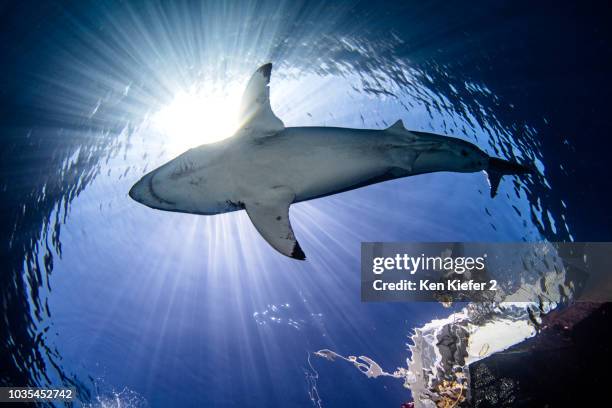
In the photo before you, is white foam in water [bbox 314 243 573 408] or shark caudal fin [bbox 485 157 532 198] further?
white foam in water [bbox 314 243 573 408]

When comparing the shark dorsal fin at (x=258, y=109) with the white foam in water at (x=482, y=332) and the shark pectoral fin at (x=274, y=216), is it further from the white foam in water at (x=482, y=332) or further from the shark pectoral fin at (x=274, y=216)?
the white foam in water at (x=482, y=332)

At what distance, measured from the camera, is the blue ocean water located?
25.2 feet

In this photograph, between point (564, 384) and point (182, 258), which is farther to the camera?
point (182, 258)

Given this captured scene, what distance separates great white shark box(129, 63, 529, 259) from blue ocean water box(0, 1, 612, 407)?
5.08m

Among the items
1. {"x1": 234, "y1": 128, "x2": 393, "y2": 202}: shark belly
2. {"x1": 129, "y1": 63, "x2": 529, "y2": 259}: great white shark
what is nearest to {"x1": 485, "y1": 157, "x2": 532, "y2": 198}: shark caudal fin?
{"x1": 129, "y1": 63, "x2": 529, "y2": 259}: great white shark

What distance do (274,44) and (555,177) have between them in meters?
8.62

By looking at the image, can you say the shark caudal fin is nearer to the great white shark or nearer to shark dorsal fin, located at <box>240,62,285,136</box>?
the great white shark

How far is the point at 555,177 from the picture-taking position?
956cm

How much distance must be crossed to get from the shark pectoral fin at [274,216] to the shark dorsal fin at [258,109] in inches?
27.9

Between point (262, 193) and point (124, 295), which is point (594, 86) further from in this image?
point (124, 295)

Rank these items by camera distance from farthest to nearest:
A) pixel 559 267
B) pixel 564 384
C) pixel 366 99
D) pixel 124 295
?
pixel 124 295 → pixel 559 267 → pixel 564 384 → pixel 366 99

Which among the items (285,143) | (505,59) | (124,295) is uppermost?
(505,59)

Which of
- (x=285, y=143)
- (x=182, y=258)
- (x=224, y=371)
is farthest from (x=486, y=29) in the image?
(x=224, y=371)

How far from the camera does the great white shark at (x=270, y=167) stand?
141 inches
